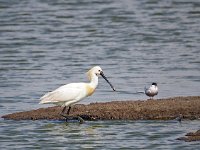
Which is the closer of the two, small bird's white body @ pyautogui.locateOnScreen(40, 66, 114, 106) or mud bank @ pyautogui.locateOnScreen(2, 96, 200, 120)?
mud bank @ pyautogui.locateOnScreen(2, 96, 200, 120)

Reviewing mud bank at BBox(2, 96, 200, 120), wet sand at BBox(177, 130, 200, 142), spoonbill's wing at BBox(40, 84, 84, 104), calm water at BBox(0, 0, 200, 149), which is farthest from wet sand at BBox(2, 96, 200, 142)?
wet sand at BBox(177, 130, 200, 142)

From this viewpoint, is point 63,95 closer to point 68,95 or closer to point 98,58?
point 68,95

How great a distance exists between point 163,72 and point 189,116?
30.3 ft

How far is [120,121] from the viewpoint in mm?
20234

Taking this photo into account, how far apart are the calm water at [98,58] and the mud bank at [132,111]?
0.30 m

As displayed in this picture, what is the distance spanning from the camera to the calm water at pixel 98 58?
19281 mm

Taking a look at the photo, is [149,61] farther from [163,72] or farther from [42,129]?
[42,129]

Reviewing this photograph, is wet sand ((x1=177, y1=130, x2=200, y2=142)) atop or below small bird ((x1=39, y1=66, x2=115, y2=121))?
below

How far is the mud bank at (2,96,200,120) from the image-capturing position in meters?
20.3

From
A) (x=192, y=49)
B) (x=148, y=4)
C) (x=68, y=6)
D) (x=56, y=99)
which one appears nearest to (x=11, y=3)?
(x=68, y=6)

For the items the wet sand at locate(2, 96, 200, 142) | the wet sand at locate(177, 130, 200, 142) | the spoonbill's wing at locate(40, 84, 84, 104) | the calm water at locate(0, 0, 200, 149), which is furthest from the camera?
the spoonbill's wing at locate(40, 84, 84, 104)

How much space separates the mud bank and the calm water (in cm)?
30

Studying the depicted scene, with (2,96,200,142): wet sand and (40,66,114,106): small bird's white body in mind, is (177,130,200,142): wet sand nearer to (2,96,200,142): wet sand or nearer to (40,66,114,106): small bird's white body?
(2,96,200,142): wet sand

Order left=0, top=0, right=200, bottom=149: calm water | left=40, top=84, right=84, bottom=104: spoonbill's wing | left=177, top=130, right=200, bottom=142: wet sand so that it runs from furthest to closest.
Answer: left=40, top=84, right=84, bottom=104: spoonbill's wing, left=0, top=0, right=200, bottom=149: calm water, left=177, top=130, right=200, bottom=142: wet sand
